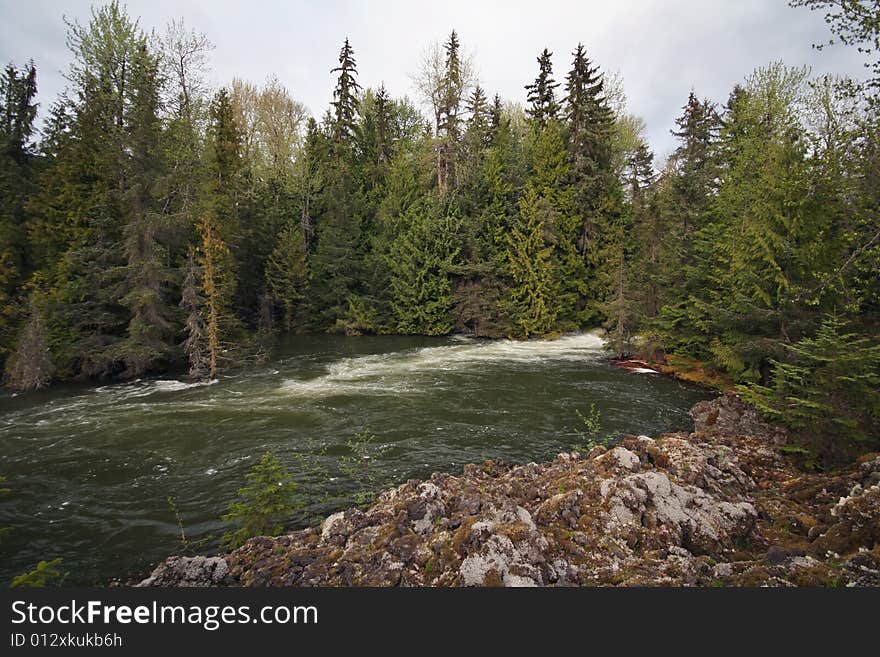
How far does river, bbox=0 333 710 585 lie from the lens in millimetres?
6230

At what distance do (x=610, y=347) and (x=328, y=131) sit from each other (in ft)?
102

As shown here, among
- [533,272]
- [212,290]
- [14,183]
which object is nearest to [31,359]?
[212,290]

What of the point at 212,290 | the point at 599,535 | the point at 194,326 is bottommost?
the point at 599,535

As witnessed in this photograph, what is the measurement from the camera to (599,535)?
4836 mm

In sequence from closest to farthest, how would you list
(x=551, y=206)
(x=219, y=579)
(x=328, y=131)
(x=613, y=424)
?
(x=219, y=579)
(x=613, y=424)
(x=551, y=206)
(x=328, y=131)

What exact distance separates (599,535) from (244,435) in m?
8.36

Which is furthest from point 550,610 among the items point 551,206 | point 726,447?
point 551,206

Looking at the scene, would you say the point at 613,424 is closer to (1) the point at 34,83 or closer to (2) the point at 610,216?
(2) the point at 610,216

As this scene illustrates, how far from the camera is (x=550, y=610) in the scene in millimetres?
3240

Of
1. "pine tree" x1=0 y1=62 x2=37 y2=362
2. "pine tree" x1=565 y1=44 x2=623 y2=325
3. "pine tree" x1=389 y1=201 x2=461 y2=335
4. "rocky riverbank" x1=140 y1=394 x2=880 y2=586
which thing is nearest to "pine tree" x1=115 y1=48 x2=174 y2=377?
"pine tree" x1=0 y1=62 x2=37 y2=362

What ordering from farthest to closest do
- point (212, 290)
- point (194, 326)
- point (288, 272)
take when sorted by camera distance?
point (288, 272), point (194, 326), point (212, 290)

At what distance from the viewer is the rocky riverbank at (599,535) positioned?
404cm

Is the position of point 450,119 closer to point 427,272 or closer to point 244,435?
point 427,272

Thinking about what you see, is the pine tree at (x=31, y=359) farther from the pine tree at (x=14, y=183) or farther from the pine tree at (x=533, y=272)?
the pine tree at (x=533, y=272)
